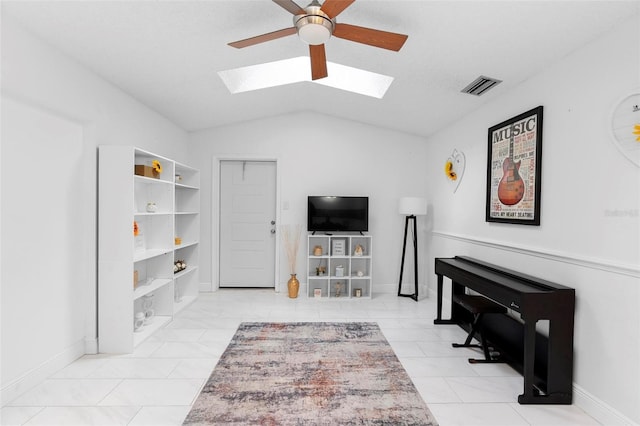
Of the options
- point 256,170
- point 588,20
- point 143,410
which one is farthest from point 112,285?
point 588,20

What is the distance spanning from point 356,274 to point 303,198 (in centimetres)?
134

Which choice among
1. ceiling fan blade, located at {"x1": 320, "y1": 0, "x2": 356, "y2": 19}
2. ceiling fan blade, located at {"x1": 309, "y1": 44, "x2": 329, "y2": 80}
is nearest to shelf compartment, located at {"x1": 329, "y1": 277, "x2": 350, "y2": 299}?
ceiling fan blade, located at {"x1": 309, "y1": 44, "x2": 329, "y2": 80}

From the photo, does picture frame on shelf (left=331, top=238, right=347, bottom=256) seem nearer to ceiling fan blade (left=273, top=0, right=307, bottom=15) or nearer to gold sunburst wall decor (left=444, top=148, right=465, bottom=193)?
gold sunburst wall decor (left=444, top=148, right=465, bottom=193)

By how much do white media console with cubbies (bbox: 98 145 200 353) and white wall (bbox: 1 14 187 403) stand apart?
0.11 metres

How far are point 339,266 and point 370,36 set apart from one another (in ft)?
11.1

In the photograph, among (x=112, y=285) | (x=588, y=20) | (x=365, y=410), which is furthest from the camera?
(x=112, y=285)

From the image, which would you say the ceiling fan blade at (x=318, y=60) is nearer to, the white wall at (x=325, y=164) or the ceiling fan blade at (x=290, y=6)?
the ceiling fan blade at (x=290, y=6)

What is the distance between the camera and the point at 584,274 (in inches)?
87.0

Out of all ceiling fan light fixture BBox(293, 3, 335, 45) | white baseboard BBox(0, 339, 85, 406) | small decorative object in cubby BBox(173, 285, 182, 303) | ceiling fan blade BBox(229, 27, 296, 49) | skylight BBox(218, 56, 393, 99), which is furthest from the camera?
small decorative object in cubby BBox(173, 285, 182, 303)

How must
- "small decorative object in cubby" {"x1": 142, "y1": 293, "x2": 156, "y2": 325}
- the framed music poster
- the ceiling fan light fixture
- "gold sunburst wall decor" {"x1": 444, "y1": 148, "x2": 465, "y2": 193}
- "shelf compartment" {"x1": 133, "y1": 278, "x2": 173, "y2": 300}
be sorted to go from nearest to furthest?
the ceiling fan light fixture < the framed music poster < "shelf compartment" {"x1": 133, "y1": 278, "x2": 173, "y2": 300} < "small decorative object in cubby" {"x1": 142, "y1": 293, "x2": 156, "y2": 325} < "gold sunburst wall decor" {"x1": 444, "y1": 148, "x2": 465, "y2": 193}

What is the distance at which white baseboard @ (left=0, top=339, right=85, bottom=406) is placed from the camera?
7.23 ft

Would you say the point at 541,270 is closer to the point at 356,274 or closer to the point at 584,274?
the point at 584,274

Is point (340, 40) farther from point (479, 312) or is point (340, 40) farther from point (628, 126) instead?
point (479, 312)

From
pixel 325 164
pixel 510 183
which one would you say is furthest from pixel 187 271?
pixel 510 183
